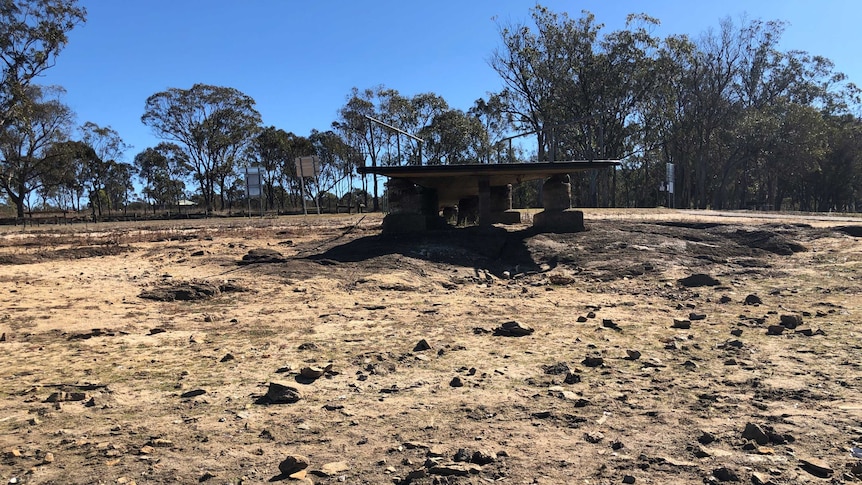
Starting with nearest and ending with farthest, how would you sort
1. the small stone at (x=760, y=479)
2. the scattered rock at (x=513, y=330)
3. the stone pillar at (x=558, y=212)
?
the small stone at (x=760, y=479), the scattered rock at (x=513, y=330), the stone pillar at (x=558, y=212)

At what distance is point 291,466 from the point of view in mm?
2719

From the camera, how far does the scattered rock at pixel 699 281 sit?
7.64 meters

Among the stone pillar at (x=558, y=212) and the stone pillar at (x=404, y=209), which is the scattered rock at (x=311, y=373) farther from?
the stone pillar at (x=558, y=212)

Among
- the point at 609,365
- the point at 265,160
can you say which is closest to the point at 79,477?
the point at 609,365

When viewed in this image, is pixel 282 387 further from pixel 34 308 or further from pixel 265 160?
pixel 265 160

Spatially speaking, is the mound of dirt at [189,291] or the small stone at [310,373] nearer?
the small stone at [310,373]

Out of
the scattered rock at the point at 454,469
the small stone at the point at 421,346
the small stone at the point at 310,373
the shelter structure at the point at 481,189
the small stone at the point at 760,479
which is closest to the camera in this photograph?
the small stone at the point at 760,479

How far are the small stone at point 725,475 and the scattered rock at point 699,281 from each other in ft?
18.5

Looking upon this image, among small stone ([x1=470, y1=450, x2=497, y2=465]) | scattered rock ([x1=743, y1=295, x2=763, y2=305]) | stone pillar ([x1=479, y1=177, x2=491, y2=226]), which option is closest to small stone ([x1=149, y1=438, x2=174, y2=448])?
small stone ([x1=470, y1=450, x2=497, y2=465])

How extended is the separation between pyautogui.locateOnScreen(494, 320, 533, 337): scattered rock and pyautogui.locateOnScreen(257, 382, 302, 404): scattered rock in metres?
2.26

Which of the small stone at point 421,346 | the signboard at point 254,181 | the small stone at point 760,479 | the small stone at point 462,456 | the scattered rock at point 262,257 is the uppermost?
the signboard at point 254,181

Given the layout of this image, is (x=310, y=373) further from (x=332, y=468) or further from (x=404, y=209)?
(x=404, y=209)

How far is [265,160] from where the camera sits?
58.3 m

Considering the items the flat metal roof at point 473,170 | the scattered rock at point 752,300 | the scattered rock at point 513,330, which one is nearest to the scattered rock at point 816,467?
the scattered rock at point 513,330
